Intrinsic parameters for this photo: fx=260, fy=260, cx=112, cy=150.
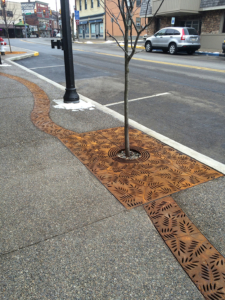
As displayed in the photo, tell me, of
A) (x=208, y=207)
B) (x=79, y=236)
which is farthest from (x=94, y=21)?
(x=79, y=236)

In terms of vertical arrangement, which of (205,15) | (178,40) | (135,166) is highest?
(205,15)

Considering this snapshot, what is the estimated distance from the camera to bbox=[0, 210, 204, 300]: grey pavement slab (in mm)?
2023

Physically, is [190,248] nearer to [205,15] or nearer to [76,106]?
[76,106]

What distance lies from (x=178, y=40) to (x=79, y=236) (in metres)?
20.8

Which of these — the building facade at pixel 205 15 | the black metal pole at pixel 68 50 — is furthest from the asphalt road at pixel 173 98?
the building facade at pixel 205 15

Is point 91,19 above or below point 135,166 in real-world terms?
above

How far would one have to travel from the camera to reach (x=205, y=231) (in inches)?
105

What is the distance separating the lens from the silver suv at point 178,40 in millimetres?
20078

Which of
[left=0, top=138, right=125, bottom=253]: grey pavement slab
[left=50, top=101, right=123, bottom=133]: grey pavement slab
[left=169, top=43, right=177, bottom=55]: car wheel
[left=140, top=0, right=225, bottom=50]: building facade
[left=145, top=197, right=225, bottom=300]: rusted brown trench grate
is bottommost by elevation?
[left=145, top=197, right=225, bottom=300]: rusted brown trench grate

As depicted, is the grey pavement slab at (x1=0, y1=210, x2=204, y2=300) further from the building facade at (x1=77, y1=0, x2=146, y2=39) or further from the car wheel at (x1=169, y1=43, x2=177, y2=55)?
the building facade at (x1=77, y1=0, x2=146, y2=39)

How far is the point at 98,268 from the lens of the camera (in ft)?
7.30

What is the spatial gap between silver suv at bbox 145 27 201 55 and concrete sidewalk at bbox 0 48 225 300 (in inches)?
746

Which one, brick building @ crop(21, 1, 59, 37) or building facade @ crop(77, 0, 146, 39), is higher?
brick building @ crop(21, 1, 59, 37)

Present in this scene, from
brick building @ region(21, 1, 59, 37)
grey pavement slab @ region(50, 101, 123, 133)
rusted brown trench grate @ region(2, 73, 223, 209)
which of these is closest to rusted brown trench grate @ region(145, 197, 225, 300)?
rusted brown trench grate @ region(2, 73, 223, 209)
